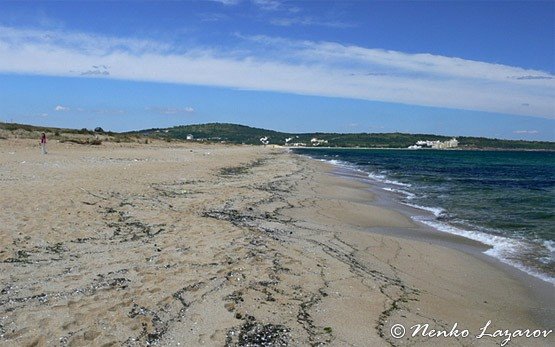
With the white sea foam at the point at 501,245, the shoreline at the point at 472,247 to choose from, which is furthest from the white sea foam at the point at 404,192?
the white sea foam at the point at 501,245

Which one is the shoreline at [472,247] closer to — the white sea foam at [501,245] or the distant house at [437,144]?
the white sea foam at [501,245]

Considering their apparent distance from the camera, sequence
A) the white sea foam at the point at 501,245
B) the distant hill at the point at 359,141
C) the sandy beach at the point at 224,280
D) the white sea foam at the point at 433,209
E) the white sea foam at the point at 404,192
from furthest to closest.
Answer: the distant hill at the point at 359,141, the white sea foam at the point at 404,192, the white sea foam at the point at 433,209, the white sea foam at the point at 501,245, the sandy beach at the point at 224,280

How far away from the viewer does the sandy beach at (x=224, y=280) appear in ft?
15.9

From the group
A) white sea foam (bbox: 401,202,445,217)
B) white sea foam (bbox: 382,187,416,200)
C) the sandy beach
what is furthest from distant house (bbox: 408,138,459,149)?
the sandy beach

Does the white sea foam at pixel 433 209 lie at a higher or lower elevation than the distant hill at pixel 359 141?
lower

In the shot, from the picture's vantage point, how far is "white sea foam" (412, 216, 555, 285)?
358 inches

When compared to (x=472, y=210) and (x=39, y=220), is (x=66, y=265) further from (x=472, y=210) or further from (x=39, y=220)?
(x=472, y=210)

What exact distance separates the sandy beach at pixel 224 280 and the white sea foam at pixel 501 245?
1.99ft

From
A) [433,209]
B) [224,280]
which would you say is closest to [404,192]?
[433,209]

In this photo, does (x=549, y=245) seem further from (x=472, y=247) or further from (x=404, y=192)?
(x=404, y=192)

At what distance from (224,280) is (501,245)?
8193mm

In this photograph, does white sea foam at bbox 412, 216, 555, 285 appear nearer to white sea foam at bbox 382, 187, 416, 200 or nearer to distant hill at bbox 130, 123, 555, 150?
white sea foam at bbox 382, 187, 416, 200

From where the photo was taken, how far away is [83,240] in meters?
8.10

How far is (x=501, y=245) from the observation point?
11234mm
